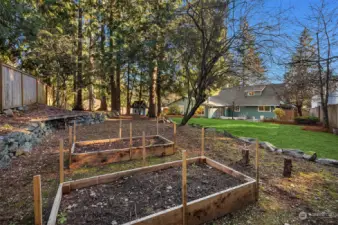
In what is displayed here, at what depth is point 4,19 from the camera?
5.42 meters

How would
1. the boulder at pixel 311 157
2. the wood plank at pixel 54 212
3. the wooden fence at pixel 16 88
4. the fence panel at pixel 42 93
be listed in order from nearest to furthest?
the wood plank at pixel 54 212 → the boulder at pixel 311 157 → the wooden fence at pixel 16 88 → the fence panel at pixel 42 93

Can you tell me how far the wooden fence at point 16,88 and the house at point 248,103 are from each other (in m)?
16.5

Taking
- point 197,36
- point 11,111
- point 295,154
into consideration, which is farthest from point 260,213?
point 11,111

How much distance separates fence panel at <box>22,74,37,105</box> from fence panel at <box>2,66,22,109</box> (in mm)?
558

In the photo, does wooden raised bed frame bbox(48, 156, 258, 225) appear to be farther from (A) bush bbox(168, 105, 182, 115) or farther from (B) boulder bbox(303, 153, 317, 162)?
(A) bush bbox(168, 105, 182, 115)

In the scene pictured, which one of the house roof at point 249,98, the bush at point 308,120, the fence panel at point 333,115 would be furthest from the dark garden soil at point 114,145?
the house roof at point 249,98

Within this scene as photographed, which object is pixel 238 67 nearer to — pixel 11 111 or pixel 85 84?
pixel 11 111

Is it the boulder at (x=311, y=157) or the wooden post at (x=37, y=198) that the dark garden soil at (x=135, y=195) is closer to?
the wooden post at (x=37, y=198)

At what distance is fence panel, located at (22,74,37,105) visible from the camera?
6.93 m

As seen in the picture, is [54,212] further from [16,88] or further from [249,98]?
[249,98]

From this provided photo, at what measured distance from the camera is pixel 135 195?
7.30ft

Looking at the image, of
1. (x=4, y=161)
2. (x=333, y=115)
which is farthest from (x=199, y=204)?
(x=333, y=115)

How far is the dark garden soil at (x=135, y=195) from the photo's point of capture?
1.85 meters

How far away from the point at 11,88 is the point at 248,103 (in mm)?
20618
